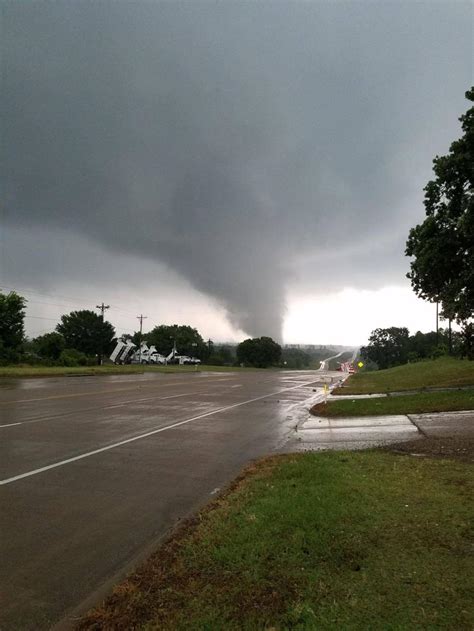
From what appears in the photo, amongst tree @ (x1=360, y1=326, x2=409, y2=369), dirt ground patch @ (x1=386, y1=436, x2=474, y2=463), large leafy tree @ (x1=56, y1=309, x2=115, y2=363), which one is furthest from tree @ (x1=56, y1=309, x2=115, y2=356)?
dirt ground patch @ (x1=386, y1=436, x2=474, y2=463)

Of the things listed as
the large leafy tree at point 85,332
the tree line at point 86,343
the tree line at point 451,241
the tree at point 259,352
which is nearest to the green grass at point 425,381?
the tree line at point 451,241

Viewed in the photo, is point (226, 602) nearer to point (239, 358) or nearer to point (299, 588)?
point (299, 588)

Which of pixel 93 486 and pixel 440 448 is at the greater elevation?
pixel 440 448

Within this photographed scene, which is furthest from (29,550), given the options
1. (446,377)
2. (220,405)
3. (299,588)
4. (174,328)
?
(174,328)

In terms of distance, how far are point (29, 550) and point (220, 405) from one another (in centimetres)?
1447

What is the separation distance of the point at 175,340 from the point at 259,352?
28.1m

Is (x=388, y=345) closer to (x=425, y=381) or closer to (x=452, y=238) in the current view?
(x=425, y=381)

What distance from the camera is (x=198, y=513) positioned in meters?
5.60

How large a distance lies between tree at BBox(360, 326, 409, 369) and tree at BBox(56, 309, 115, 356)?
75.2 meters

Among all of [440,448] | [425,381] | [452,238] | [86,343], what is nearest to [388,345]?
[86,343]

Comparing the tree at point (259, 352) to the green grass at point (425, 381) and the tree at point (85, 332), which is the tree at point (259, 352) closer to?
the tree at point (85, 332)

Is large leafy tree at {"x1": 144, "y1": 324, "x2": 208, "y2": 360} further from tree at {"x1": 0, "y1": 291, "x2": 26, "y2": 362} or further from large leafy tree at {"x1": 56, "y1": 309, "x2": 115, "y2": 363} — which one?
tree at {"x1": 0, "y1": 291, "x2": 26, "y2": 362}

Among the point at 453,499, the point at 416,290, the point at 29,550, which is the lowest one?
the point at 29,550

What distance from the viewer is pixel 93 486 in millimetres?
6914
